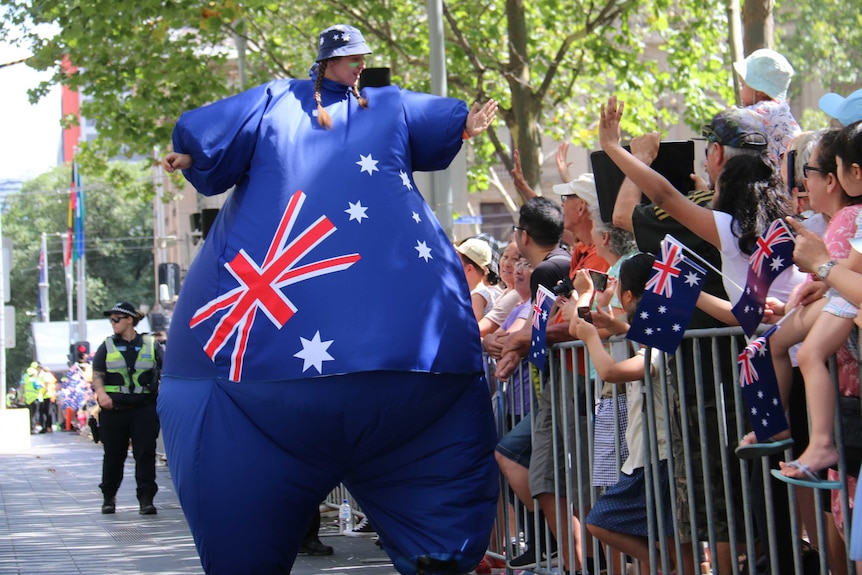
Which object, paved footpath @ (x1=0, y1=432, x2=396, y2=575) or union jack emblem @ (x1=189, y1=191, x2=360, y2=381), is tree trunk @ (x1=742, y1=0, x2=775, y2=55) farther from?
union jack emblem @ (x1=189, y1=191, x2=360, y2=381)

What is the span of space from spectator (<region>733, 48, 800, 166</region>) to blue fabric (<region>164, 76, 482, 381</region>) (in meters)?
1.54

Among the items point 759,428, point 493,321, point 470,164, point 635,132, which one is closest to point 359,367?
point 759,428

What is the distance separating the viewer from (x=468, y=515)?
4969mm

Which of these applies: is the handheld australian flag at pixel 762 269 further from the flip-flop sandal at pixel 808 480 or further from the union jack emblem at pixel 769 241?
the flip-flop sandal at pixel 808 480

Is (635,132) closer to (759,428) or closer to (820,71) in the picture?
(820,71)

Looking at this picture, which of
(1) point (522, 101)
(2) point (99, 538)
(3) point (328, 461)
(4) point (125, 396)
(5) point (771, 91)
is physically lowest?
(2) point (99, 538)

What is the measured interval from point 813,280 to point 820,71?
110 ft

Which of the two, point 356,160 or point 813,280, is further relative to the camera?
point 356,160

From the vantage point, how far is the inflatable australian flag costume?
4.74 meters

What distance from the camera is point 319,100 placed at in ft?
16.7

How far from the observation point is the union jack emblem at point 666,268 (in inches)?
184

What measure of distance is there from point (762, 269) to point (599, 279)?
1913mm

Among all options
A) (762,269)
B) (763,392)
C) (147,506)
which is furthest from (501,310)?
(147,506)

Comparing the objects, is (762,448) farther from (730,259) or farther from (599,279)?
(599,279)
